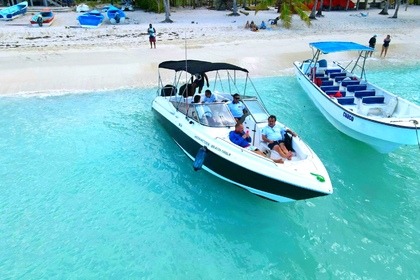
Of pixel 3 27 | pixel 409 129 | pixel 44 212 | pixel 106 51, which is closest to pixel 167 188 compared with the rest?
pixel 44 212

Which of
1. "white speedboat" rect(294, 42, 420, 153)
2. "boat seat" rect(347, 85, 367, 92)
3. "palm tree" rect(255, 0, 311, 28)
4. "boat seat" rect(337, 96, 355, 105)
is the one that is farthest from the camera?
"palm tree" rect(255, 0, 311, 28)

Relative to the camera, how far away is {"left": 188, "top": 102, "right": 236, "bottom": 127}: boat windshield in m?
9.71

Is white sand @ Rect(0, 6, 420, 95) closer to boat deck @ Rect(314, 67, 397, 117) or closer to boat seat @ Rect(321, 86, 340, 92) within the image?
boat deck @ Rect(314, 67, 397, 117)

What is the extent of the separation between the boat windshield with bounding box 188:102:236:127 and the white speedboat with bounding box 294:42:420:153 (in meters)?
4.31

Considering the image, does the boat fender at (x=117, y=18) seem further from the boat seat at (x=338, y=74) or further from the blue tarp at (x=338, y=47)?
the boat seat at (x=338, y=74)

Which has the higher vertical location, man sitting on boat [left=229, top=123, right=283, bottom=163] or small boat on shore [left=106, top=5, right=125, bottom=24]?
small boat on shore [left=106, top=5, right=125, bottom=24]

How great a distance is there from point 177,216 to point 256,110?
4243 mm

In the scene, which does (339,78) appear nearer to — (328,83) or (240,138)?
(328,83)

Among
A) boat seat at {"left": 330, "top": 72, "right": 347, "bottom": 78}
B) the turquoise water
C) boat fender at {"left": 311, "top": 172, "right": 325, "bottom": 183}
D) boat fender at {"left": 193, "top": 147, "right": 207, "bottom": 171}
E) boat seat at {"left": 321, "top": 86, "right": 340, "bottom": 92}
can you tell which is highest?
boat seat at {"left": 330, "top": 72, "right": 347, "bottom": 78}

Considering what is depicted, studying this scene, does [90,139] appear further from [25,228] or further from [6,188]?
[25,228]

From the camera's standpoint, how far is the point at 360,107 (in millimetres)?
12039

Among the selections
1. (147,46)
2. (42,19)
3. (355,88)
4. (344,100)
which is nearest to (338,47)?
(355,88)

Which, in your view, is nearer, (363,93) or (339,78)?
(363,93)

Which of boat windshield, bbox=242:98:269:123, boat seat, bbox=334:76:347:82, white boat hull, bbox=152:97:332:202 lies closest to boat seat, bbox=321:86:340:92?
boat seat, bbox=334:76:347:82
